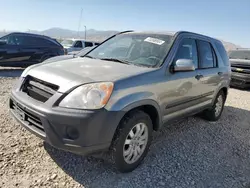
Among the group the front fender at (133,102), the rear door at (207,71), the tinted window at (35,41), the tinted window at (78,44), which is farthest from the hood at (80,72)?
the tinted window at (78,44)

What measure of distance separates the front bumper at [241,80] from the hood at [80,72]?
8.09 meters

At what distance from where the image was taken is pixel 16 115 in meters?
3.21

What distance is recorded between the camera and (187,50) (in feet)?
13.6

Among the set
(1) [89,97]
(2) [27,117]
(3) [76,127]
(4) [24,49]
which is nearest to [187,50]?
(1) [89,97]

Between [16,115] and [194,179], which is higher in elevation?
[16,115]

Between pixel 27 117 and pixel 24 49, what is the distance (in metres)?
8.86

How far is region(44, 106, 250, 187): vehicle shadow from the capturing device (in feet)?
10.0

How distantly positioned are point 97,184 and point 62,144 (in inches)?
25.7

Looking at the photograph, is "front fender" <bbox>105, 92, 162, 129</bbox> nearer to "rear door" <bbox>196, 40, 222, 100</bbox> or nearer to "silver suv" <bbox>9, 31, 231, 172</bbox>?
"silver suv" <bbox>9, 31, 231, 172</bbox>

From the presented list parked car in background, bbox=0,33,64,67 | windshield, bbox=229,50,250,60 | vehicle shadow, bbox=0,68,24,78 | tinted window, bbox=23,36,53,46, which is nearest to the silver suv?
vehicle shadow, bbox=0,68,24,78

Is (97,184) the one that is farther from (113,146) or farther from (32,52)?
(32,52)

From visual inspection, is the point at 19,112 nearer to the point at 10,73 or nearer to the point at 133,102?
the point at 133,102

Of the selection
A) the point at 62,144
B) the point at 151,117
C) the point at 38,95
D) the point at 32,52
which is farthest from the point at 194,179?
the point at 32,52

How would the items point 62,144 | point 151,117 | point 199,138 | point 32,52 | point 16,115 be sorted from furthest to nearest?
point 32,52 < point 199,138 < point 151,117 < point 16,115 < point 62,144
